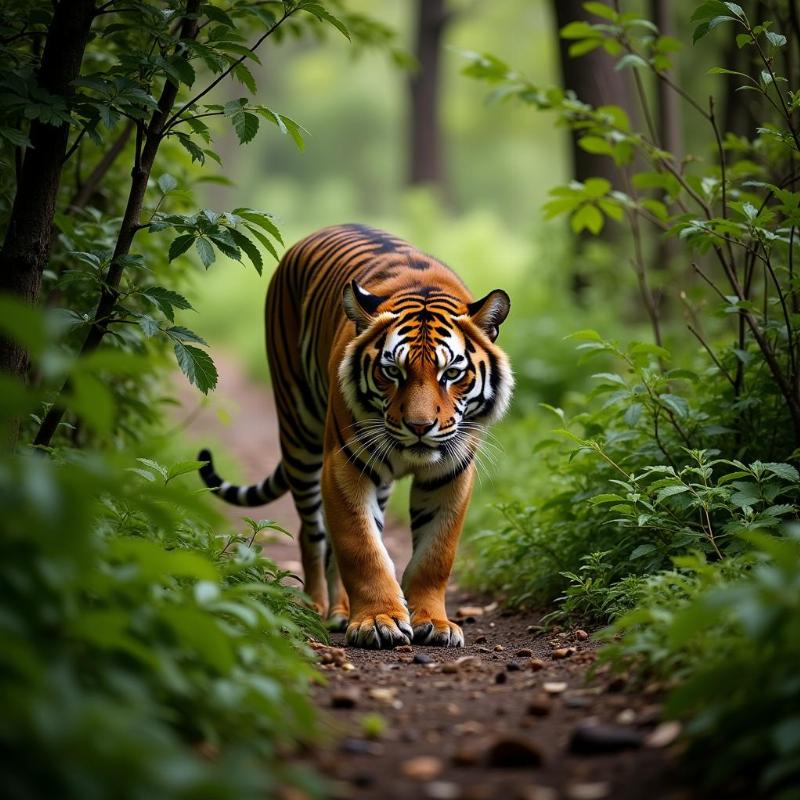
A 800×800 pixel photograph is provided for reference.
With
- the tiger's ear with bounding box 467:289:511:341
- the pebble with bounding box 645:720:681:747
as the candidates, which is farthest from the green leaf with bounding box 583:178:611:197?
the pebble with bounding box 645:720:681:747

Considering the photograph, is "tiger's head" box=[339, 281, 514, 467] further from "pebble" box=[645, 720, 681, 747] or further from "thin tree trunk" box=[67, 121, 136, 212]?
"pebble" box=[645, 720, 681, 747]

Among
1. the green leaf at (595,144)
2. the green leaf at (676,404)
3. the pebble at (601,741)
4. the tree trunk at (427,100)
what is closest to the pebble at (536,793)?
the pebble at (601,741)

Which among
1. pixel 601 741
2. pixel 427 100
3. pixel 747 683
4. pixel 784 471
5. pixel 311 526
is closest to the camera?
pixel 747 683

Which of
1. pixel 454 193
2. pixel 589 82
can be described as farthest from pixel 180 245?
pixel 454 193

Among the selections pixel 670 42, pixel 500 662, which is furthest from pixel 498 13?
pixel 500 662

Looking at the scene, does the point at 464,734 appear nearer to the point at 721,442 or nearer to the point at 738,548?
the point at 738,548

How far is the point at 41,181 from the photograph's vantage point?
12.0 feet

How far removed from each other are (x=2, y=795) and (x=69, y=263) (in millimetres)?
3440

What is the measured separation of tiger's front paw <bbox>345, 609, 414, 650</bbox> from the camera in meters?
4.07

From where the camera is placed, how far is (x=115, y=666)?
7.43 ft

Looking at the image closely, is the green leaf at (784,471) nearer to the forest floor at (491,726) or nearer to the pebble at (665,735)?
the forest floor at (491,726)

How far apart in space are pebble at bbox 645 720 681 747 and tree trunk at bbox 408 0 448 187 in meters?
20.0

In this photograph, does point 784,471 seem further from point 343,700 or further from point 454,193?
point 454,193

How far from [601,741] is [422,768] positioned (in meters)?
0.46
